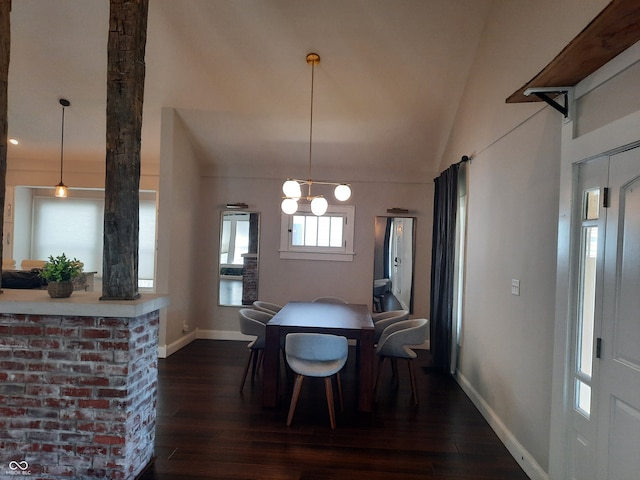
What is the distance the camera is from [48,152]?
627cm

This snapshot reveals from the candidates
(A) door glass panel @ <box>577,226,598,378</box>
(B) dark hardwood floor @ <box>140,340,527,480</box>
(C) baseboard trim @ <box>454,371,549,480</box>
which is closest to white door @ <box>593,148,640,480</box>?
(A) door glass panel @ <box>577,226,598,378</box>

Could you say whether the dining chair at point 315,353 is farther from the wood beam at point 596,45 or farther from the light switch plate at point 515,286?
the wood beam at point 596,45

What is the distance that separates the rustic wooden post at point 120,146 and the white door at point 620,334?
261cm

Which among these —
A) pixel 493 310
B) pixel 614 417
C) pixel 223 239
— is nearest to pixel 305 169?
pixel 223 239

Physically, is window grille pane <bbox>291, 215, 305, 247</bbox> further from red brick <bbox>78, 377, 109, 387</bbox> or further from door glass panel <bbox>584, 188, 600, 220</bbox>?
door glass panel <bbox>584, 188, 600, 220</bbox>

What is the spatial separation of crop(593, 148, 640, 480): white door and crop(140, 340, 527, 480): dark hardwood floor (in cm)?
91

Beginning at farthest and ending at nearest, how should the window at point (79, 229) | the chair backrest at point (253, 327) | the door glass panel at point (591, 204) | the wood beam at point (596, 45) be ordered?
the window at point (79, 229)
the chair backrest at point (253, 327)
the door glass panel at point (591, 204)
the wood beam at point (596, 45)

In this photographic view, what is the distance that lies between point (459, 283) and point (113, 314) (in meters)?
3.55

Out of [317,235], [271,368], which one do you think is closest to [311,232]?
[317,235]

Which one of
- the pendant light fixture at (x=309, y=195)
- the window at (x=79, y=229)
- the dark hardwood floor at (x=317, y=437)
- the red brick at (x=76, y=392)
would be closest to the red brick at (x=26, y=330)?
the red brick at (x=76, y=392)

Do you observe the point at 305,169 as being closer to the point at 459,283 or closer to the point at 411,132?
the point at 411,132

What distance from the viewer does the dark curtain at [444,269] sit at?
4273 mm

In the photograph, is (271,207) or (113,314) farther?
(271,207)

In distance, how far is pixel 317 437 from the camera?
2920 millimetres
